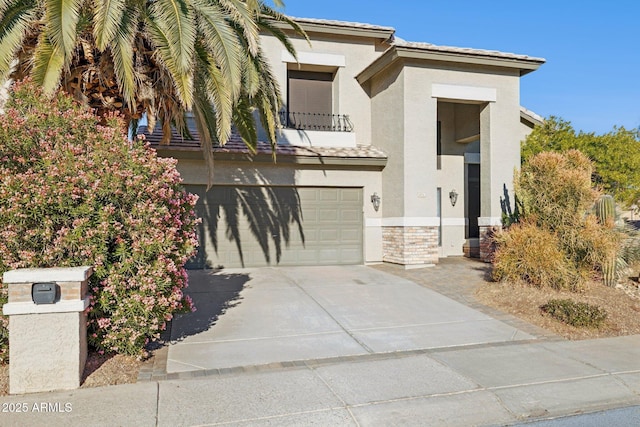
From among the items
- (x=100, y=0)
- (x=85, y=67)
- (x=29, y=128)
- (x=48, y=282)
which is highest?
(x=100, y=0)

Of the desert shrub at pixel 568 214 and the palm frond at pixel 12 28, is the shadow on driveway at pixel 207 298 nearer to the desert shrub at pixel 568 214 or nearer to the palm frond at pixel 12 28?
the palm frond at pixel 12 28

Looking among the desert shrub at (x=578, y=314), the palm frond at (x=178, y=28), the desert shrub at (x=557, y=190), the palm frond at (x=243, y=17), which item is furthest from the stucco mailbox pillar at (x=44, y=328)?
the desert shrub at (x=557, y=190)

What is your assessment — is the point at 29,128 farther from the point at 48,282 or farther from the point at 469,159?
the point at 469,159

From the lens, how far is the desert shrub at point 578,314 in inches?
306

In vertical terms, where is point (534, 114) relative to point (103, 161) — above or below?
above

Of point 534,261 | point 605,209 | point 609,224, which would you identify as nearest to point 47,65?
point 534,261

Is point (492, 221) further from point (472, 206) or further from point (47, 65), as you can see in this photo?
point (47, 65)

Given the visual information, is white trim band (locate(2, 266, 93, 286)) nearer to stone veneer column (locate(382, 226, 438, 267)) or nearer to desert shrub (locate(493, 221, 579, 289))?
desert shrub (locate(493, 221, 579, 289))

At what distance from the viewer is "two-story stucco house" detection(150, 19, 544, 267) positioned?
1359 centimetres

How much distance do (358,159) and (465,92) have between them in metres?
3.72

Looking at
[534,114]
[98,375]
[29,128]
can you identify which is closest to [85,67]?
[29,128]

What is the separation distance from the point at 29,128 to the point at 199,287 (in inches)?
217

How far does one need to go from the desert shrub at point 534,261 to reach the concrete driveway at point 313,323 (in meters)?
1.65

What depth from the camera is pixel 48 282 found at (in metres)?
5.21
